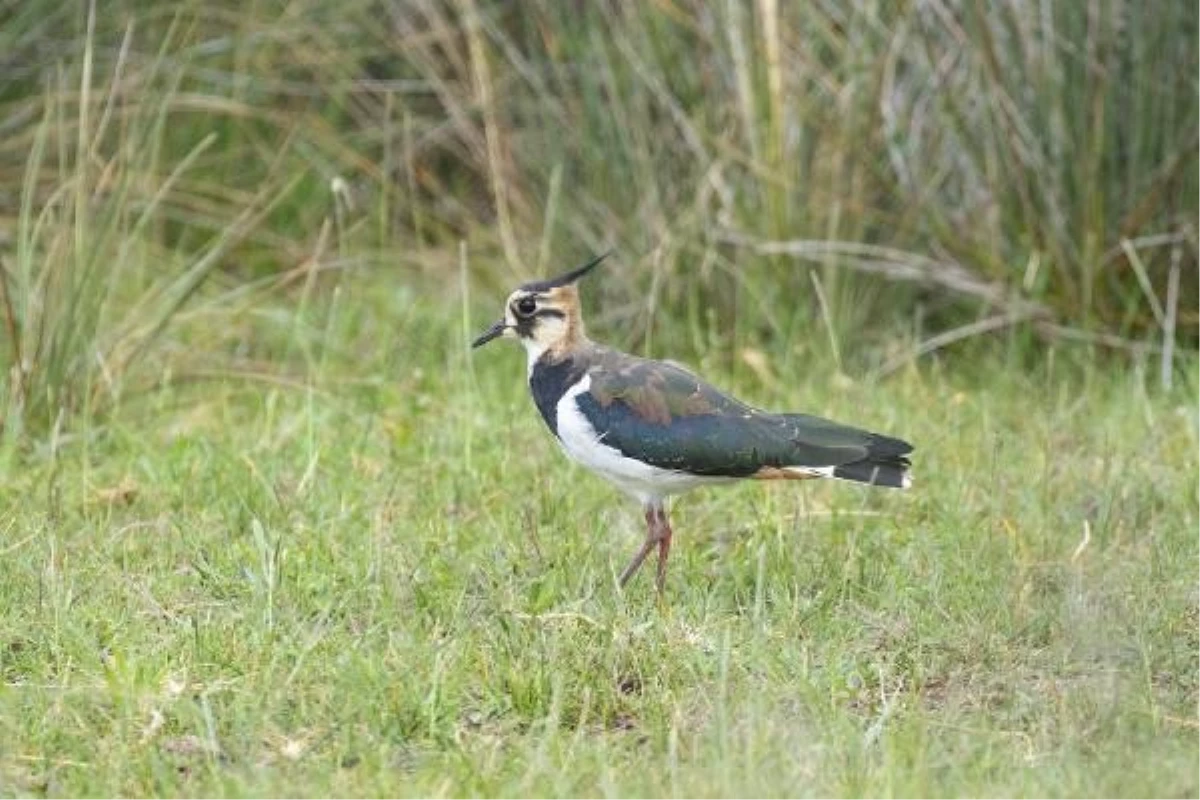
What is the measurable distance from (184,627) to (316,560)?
53cm

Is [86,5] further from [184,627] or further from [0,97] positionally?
[184,627]

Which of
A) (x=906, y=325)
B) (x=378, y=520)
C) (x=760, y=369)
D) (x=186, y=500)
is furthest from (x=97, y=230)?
(x=906, y=325)

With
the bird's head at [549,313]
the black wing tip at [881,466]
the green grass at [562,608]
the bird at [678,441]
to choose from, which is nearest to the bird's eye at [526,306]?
the bird's head at [549,313]

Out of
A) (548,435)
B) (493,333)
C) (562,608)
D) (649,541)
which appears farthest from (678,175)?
(562,608)

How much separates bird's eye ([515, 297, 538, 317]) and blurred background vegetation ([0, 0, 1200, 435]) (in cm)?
110

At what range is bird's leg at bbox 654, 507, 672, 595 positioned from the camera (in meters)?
5.21

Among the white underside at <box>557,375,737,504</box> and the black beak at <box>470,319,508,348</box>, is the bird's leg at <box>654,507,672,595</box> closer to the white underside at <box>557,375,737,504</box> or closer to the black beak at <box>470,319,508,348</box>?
the white underside at <box>557,375,737,504</box>

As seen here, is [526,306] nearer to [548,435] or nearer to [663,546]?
[663,546]

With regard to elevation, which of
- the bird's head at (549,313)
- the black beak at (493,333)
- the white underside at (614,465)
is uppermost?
the bird's head at (549,313)

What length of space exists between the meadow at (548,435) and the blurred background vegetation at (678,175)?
0.02m

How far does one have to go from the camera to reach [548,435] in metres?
6.72

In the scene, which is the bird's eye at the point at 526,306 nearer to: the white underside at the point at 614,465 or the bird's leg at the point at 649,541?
the white underside at the point at 614,465

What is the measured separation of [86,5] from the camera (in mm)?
8359

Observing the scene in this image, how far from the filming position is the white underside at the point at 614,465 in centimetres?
527
